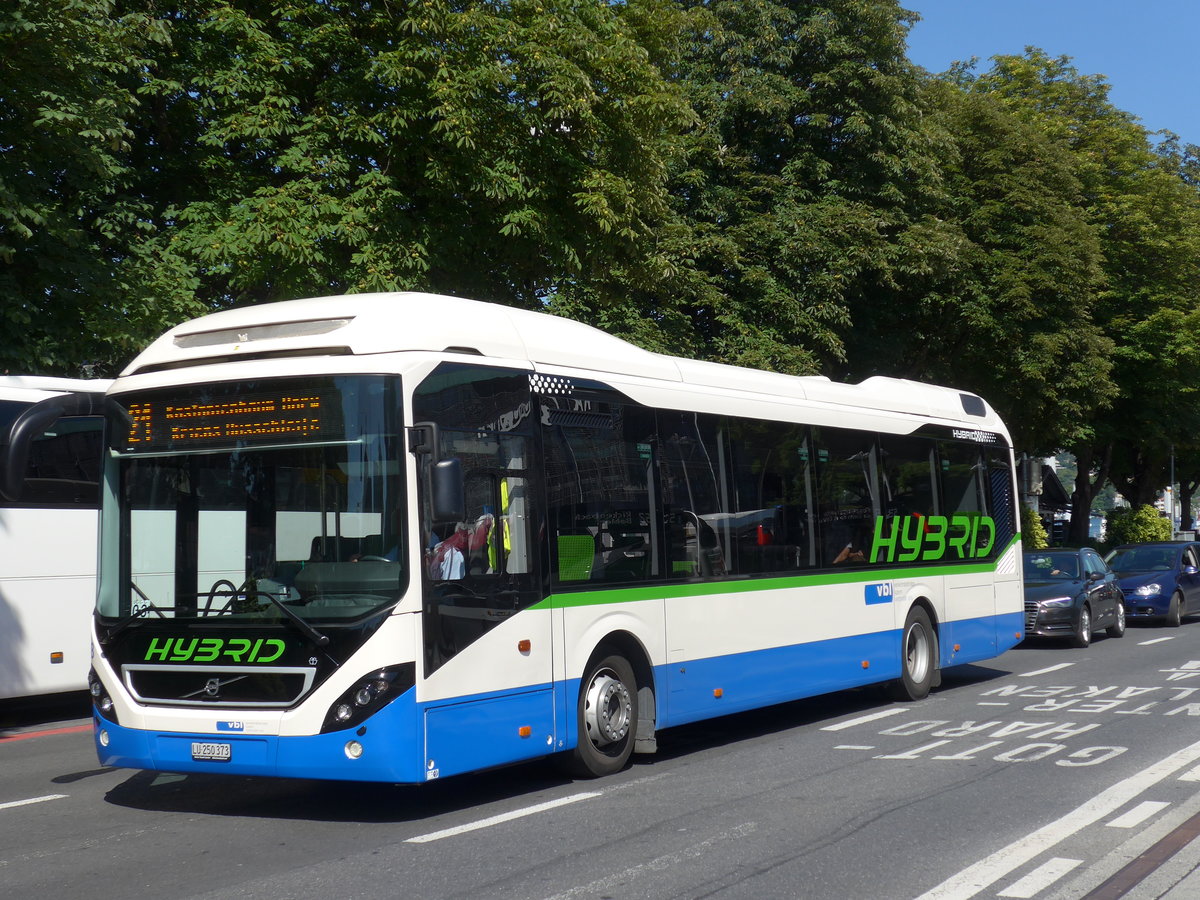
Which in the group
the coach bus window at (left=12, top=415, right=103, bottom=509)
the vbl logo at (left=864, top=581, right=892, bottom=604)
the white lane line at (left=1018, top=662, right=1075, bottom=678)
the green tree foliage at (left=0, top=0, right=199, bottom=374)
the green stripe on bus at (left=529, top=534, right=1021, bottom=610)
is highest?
the green tree foliage at (left=0, top=0, right=199, bottom=374)

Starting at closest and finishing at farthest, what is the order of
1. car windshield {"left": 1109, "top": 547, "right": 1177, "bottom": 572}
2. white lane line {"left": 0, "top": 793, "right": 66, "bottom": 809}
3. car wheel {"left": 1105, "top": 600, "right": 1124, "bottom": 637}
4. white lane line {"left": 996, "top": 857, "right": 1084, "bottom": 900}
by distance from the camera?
white lane line {"left": 996, "top": 857, "right": 1084, "bottom": 900}, white lane line {"left": 0, "top": 793, "right": 66, "bottom": 809}, car wheel {"left": 1105, "top": 600, "right": 1124, "bottom": 637}, car windshield {"left": 1109, "top": 547, "right": 1177, "bottom": 572}

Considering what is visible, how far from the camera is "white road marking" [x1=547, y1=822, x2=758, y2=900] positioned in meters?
6.05

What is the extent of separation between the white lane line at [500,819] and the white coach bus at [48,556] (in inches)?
243

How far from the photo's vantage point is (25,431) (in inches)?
286

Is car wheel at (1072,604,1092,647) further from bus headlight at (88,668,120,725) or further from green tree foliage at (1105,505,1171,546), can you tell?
green tree foliage at (1105,505,1171,546)

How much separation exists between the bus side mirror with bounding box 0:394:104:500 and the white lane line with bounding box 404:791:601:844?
9.51ft

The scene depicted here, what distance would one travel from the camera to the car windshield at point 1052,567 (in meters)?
21.5

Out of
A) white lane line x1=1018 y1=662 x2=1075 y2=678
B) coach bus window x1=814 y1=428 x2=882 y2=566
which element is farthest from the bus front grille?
white lane line x1=1018 y1=662 x2=1075 y2=678

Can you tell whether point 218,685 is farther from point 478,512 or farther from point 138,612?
point 478,512

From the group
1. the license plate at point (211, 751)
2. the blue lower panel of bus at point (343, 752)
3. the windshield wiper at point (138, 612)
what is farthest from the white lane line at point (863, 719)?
the windshield wiper at point (138, 612)

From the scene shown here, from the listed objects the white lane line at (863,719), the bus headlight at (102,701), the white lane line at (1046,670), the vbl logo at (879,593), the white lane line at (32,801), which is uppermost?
the vbl logo at (879,593)

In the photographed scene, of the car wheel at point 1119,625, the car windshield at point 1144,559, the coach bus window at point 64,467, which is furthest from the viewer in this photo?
the car windshield at point 1144,559

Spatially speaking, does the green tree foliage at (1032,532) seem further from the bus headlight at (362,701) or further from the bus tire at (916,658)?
the bus headlight at (362,701)

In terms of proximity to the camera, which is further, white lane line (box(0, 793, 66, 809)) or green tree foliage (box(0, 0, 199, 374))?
green tree foliage (box(0, 0, 199, 374))
